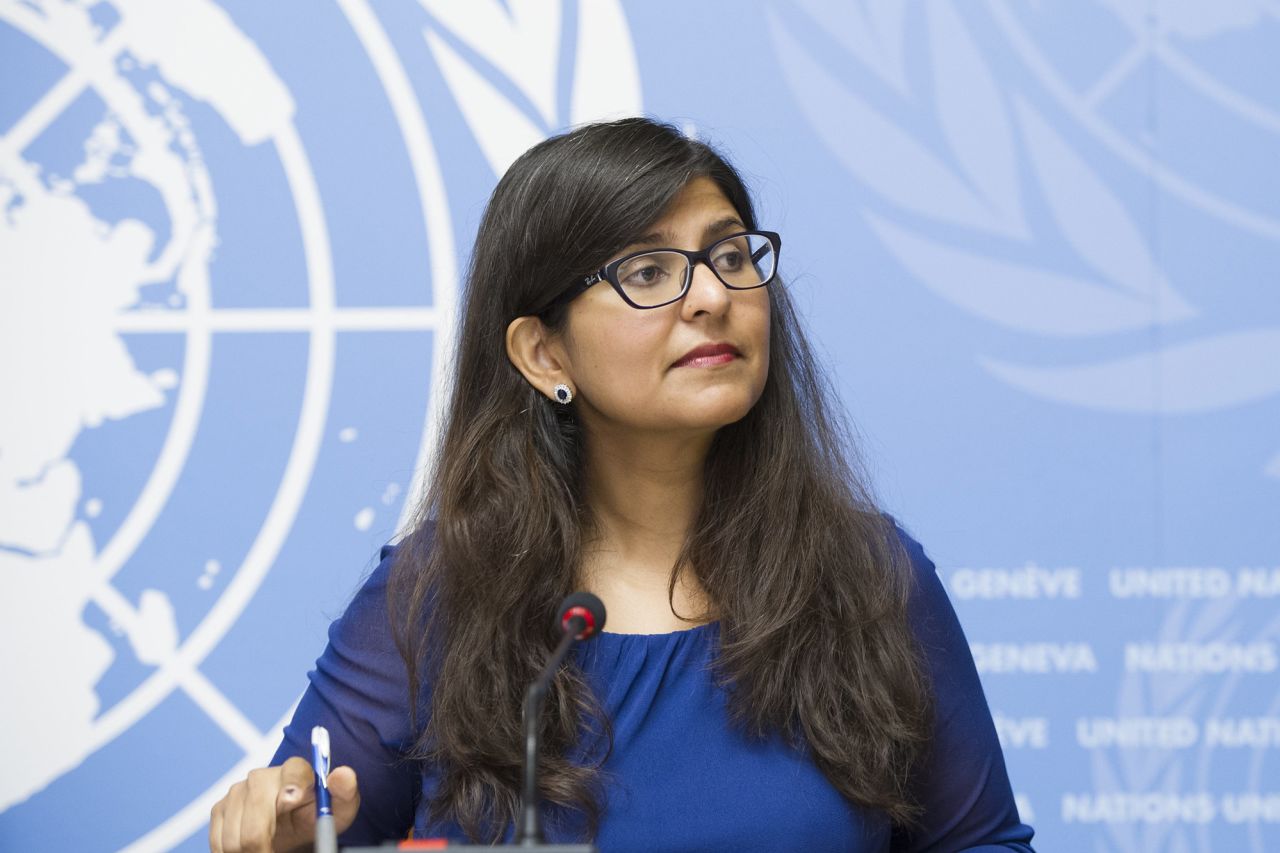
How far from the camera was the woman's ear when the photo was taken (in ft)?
5.28

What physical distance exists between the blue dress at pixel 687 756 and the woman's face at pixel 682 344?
0.27 meters

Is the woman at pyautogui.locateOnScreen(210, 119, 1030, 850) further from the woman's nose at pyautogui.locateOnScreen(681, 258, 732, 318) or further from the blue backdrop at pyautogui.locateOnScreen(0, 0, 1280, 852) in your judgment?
the blue backdrop at pyautogui.locateOnScreen(0, 0, 1280, 852)

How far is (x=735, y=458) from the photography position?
5.49 ft

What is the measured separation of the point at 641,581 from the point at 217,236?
3.82ft

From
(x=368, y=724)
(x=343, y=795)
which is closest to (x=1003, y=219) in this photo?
(x=368, y=724)

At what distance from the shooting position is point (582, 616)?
3.61ft

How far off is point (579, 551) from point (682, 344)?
305 millimetres

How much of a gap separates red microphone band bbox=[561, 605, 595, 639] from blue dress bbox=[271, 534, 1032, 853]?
0.40 meters

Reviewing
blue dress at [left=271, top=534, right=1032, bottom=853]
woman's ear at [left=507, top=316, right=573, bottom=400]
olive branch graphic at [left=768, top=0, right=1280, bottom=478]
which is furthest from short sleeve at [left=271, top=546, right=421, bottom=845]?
olive branch graphic at [left=768, top=0, right=1280, bottom=478]

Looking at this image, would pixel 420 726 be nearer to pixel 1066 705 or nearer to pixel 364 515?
pixel 364 515

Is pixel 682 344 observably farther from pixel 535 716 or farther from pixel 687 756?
pixel 535 716

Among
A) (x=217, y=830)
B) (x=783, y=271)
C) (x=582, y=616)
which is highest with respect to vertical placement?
(x=783, y=271)

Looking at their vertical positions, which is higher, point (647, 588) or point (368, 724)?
point (647, 588)

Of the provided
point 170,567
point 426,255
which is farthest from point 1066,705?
point 170,567
